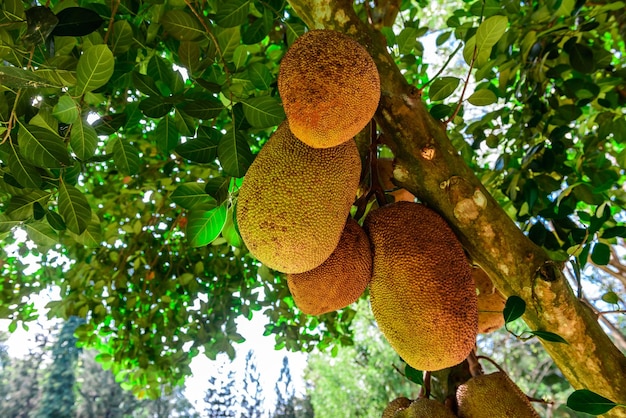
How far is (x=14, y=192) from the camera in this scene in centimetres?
92

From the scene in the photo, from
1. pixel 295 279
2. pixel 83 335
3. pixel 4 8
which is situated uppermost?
pixel 4 8

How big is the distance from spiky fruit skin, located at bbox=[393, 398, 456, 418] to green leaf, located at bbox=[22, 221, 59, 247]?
838 millimetres

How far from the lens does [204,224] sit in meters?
0.94

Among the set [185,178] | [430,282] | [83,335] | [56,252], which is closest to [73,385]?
[56,252]

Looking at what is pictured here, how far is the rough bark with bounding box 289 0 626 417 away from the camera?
0.82 metres

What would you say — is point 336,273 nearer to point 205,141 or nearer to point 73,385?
point 205,141

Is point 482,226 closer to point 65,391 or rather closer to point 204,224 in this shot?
point 204,224

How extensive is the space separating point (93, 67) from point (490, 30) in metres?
0.75

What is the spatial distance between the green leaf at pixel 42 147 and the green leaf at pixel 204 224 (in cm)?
27

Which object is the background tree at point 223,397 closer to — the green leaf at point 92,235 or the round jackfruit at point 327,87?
the green leaf at point 92,235

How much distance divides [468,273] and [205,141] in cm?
57

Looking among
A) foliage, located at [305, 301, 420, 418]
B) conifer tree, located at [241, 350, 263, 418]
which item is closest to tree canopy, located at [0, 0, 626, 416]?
conifer tree, located at [241, 350, 263, 418]

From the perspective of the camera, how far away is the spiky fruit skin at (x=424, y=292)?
33.1 inches

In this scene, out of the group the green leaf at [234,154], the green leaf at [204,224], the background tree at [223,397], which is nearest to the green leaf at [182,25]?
the green leaf at [234,154]
